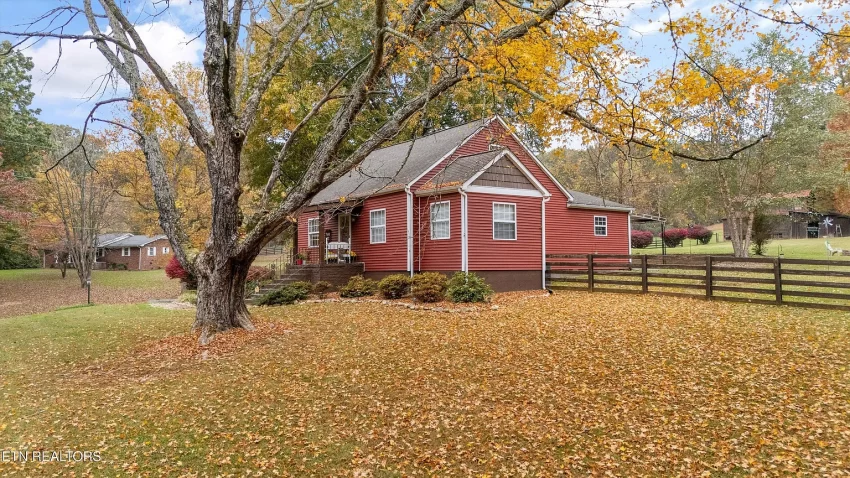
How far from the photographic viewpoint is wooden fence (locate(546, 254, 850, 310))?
1075 centimetres

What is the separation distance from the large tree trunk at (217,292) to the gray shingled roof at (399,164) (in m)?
6.01

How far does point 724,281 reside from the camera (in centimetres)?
1317

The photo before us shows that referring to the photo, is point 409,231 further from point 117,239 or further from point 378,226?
point 117,239

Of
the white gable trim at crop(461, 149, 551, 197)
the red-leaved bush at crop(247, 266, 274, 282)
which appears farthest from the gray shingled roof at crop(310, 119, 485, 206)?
the red-leaved bush at crop(247, 266, 274, 282)

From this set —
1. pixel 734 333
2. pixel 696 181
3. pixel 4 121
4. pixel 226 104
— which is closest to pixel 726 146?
pixel 696 181

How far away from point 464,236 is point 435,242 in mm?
1324

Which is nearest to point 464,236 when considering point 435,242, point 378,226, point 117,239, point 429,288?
point 435,242

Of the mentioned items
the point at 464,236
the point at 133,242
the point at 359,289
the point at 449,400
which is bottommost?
the point at 449,400

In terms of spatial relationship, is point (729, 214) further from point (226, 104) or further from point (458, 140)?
point (226, 104)

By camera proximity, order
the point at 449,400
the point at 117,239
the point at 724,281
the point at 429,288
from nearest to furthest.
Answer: the point at 449,400 < the point at 429,288 < the point at 724,281 < the point at 117,239

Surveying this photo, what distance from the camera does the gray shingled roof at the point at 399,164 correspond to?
1599cm

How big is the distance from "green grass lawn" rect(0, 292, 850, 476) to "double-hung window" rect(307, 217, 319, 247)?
10.4 metres

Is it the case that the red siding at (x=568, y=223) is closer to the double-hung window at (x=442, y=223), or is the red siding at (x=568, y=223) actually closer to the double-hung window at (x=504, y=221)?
the double-hung window at (x=504, y=221)

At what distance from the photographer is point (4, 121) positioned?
76.8ft
